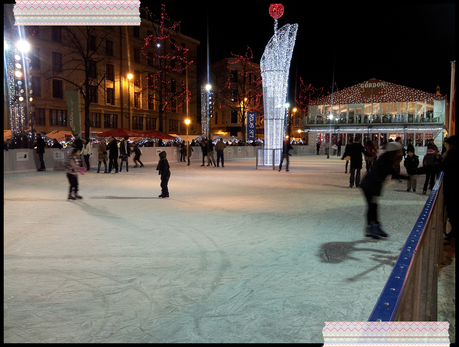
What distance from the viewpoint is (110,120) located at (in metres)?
41.3

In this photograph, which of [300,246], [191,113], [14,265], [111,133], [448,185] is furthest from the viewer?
[191,113]

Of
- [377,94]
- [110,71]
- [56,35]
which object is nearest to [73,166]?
[56,35]

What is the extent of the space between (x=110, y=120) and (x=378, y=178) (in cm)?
3928

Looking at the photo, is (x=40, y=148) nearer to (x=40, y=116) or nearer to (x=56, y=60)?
(x=40, y=116)

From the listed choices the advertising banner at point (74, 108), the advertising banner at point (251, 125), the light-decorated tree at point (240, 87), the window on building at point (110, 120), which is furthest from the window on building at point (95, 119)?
the advertising banner at point (74, 108)

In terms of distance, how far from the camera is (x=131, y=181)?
514 inches

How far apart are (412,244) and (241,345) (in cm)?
126

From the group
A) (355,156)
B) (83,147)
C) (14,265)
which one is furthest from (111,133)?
(14,265)

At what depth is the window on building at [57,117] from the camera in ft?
117

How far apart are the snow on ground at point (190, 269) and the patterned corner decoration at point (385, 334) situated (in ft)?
5.13

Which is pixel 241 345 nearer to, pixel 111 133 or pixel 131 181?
pixel 131 181

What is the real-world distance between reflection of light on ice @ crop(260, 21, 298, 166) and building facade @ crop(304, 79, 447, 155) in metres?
23.1

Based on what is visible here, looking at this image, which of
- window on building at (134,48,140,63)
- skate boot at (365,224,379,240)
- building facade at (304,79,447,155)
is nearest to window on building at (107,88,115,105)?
window on building at (134,48,140,63)

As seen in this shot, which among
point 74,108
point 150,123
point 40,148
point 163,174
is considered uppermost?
point 150,123
